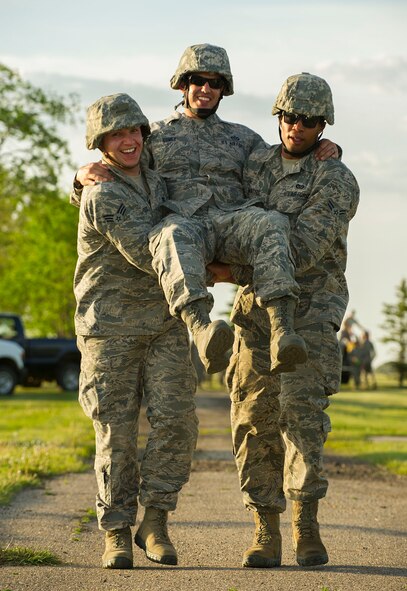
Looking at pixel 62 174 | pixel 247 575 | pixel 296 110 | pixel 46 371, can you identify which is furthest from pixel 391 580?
pixel 62 174

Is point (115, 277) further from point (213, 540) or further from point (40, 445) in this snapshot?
point (40, 445)

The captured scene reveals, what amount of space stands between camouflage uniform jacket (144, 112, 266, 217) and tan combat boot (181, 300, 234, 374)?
101 centimetres

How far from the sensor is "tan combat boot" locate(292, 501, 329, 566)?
724cm

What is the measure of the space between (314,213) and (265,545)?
6.22 feet

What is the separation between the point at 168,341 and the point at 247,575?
1350 millimetres

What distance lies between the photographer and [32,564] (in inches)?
281

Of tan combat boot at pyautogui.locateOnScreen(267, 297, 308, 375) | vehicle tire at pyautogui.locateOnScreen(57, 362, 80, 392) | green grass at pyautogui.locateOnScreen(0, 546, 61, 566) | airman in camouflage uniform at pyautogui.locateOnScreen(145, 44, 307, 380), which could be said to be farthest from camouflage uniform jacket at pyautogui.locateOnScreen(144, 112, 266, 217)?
vehicle tire at pyautogui.locateOnScreen(57, 362, 80, 392)

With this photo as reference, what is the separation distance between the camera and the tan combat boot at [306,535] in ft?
23.7

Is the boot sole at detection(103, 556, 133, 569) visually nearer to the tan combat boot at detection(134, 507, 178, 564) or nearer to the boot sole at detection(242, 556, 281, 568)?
the tan combat boot at detection(134, 507, 178, 564)

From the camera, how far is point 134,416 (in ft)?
24.3

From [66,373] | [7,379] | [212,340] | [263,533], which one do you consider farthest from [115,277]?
[66,373]

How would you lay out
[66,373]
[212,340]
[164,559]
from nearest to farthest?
1. [212,340]
2. [164,559]
3. [66,373]

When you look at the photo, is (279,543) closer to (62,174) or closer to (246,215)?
(246,215)

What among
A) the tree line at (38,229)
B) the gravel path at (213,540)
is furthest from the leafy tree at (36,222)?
the gravel path at (213,540)
